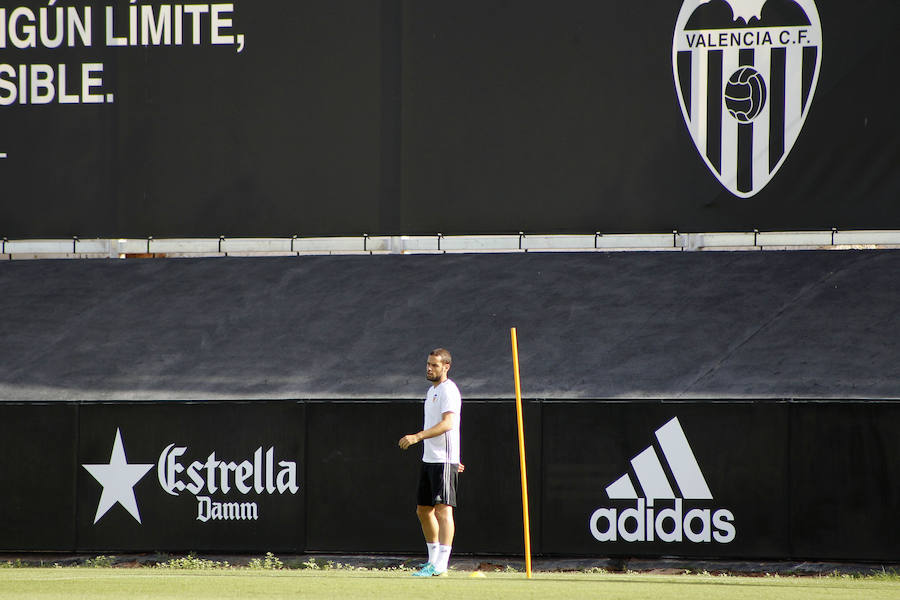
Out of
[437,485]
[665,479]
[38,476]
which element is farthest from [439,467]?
[38,476]

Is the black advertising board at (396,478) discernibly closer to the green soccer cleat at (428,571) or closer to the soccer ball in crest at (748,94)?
the green soccer cleat at (428,571)

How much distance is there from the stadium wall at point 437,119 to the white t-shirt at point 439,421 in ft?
14.8

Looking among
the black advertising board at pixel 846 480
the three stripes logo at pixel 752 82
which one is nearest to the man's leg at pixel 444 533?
the black advertising board at pixel 846 480

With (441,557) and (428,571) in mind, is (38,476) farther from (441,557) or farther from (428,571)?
(441,557)

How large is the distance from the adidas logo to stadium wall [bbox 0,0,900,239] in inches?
123

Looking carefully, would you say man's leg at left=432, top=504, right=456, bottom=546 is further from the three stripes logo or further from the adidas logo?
the three stripes logo

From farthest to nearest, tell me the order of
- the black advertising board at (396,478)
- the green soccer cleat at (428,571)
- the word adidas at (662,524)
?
the black advertising board at (396,478)
the word adidas at (662,524)
the green soccer cleat at (428,571)

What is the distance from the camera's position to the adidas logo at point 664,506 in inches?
449

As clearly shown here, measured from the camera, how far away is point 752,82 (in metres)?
13.5

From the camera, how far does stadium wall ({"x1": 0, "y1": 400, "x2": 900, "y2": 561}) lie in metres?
11.2

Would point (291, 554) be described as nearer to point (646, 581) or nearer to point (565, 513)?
point (565, 513)

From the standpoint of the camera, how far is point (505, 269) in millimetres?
14352

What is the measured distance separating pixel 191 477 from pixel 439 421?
335cm

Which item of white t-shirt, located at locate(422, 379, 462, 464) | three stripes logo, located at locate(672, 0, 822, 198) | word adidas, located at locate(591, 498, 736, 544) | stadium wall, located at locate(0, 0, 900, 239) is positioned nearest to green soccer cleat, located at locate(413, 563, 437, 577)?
white t-shirt, located at locate(422, 379, 462, 464)
